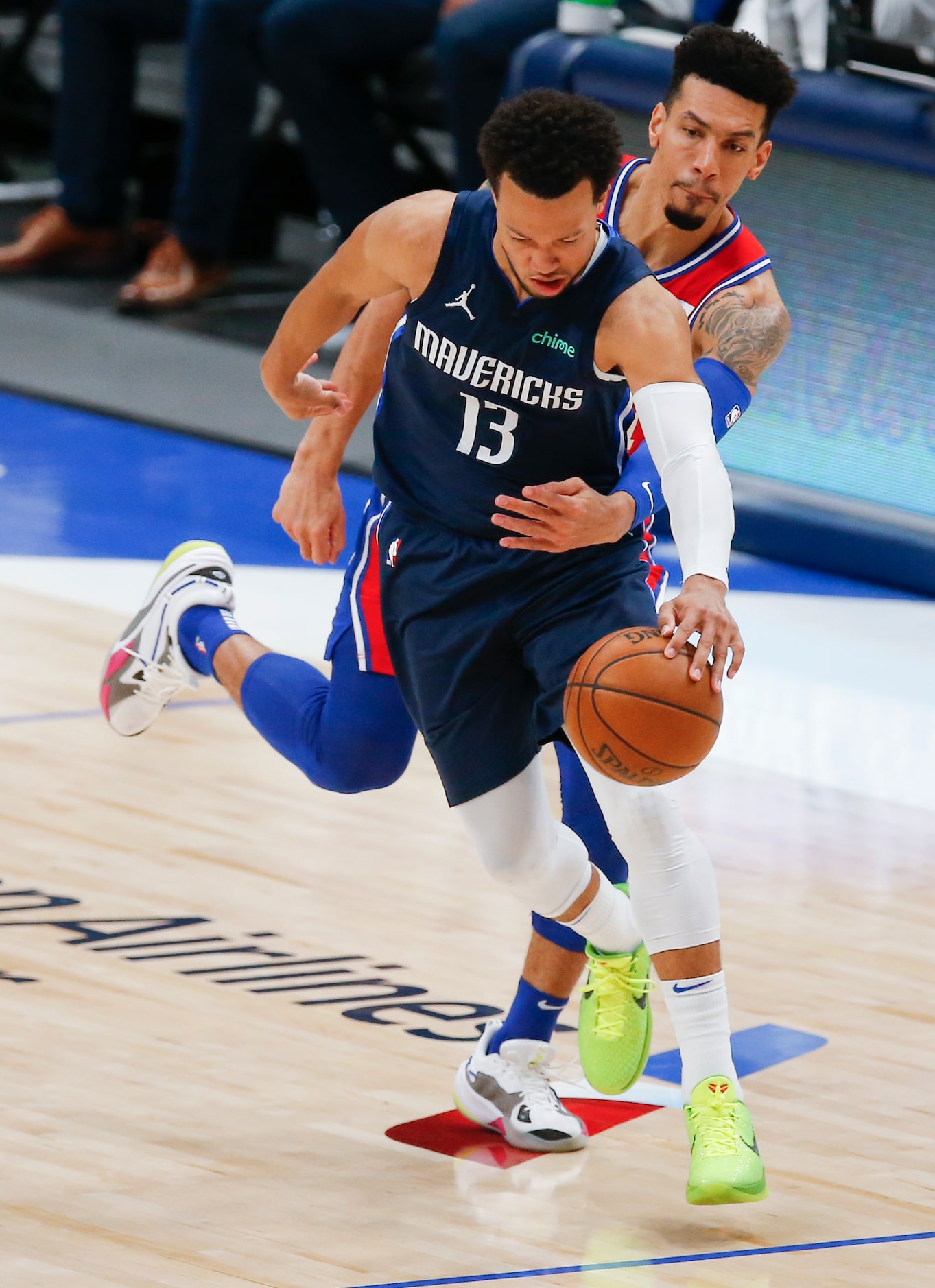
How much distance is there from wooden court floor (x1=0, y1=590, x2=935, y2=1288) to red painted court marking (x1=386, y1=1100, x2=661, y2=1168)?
30 millimetres

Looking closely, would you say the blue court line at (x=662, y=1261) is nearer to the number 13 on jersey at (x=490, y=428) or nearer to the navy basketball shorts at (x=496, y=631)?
the navy basketball shorts at (x=496, y=631)

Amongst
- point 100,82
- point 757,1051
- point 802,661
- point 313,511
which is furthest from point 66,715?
point 100,82

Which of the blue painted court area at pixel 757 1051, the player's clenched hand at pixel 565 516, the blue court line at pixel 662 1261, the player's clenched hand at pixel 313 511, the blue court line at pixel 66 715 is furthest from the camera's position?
the blue court line at pixel 66 715

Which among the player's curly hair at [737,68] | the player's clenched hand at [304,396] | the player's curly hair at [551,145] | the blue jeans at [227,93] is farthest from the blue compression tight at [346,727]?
the blue jeans at [227,93]

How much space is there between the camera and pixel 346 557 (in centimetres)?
777

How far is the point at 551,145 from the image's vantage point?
3.16 metres

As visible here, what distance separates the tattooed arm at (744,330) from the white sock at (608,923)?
90 centimetres

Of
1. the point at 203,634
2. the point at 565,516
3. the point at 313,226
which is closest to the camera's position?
the point at 565,516

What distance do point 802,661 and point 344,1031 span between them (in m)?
3.09

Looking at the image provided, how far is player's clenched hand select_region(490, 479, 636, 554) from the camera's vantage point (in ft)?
10.8

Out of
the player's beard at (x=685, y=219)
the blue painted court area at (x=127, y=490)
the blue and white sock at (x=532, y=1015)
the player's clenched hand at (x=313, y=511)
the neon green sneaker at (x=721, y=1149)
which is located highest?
the player's beard at (x=685, y=219)

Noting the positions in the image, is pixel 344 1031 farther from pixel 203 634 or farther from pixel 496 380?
pixel 496 380

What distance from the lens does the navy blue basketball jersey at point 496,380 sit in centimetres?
332

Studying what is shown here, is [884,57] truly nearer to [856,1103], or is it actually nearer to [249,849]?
[249,849]
